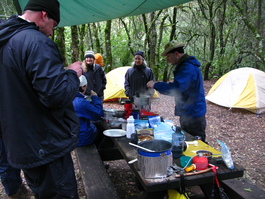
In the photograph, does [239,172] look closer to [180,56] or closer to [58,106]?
[58,106]

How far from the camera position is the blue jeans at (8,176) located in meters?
2.72

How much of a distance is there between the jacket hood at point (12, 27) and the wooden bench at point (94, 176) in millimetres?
1637

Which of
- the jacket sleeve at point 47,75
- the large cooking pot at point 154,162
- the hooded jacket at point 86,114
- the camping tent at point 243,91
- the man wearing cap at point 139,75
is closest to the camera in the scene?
the jacket sleeve at point 47,75

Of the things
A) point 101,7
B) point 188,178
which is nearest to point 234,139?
point 188,178

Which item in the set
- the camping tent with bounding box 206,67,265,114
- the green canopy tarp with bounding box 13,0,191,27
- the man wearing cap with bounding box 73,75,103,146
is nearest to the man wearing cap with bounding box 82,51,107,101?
the green canopy tarp with bounding box 13,0,191,27

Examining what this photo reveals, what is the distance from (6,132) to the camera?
165 centimetres

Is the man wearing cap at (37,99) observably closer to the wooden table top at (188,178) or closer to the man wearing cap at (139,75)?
the wooden table top at (188,178)

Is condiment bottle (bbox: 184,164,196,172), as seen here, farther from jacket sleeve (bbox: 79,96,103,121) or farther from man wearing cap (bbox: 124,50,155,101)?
man wearing cap (bbox: 124,50,155,101)

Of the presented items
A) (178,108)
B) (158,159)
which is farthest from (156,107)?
(158,159)

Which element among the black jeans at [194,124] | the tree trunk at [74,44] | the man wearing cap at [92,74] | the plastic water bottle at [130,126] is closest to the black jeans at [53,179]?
the plastic water bottle at [130,126]

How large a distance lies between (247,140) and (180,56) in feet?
10.5

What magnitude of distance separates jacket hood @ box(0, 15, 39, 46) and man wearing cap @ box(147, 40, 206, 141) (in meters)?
2.03

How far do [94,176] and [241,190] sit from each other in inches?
63.9

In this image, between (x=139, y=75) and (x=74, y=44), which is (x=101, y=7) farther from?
(x=74, y=44)
